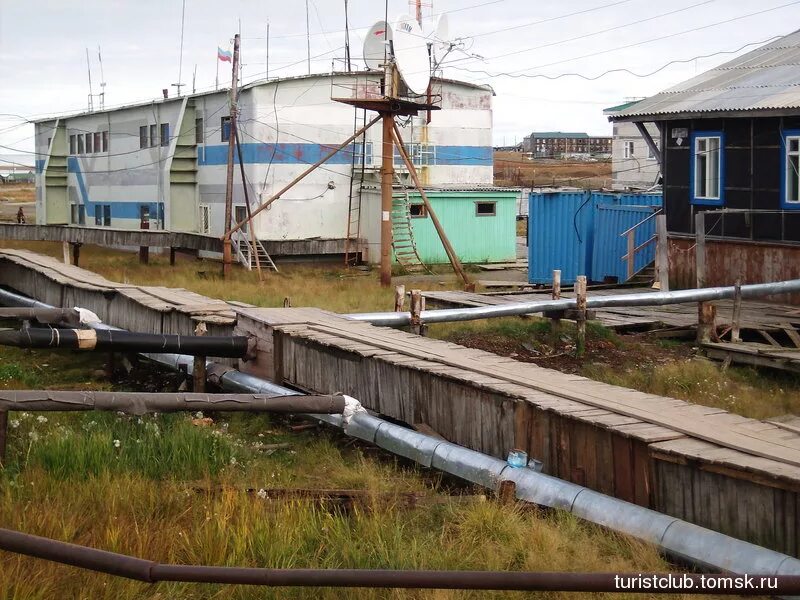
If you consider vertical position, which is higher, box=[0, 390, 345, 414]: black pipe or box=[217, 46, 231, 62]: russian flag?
box=[217, 46, 231, 62]: russian flag

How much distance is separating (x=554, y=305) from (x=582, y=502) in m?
9.88

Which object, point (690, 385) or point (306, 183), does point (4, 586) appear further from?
point (306, 183)

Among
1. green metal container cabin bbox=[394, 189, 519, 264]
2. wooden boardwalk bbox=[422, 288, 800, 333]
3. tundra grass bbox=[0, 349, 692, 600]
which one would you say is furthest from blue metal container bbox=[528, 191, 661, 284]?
tundra grass bbox=[0, 349, 692, 600]

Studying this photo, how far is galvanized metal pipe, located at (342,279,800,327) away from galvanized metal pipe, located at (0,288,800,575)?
5.12 meters

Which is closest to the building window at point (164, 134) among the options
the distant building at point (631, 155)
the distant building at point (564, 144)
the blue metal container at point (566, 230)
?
the blue metal container at point (566, 230)

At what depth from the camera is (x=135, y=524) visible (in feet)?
22.8

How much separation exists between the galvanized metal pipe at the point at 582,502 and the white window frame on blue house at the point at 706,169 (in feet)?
44.4

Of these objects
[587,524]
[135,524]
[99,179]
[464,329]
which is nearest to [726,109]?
[464,329]

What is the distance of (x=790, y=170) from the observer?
780 inches

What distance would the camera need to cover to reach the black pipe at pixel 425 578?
3.90 metres

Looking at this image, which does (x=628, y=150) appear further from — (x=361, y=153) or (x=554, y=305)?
(x=554, y=305)

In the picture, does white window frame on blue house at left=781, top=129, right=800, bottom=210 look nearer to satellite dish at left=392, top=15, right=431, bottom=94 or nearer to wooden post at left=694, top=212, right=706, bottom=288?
wooden post at left=694, top=212, right=706, bottom=288

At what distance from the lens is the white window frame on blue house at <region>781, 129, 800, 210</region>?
19.7m

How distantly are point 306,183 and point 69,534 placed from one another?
92.7ft
